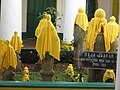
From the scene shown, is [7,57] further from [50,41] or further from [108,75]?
[108,75]

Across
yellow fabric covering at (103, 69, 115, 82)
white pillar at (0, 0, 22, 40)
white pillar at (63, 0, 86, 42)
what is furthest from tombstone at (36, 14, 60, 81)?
white pillar at (63, 0, 86, 42)

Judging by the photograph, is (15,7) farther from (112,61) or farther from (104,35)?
(112,61)

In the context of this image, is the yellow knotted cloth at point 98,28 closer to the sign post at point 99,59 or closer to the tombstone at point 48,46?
the tombstone at point 48,46

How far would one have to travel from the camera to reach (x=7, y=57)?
6.05 m

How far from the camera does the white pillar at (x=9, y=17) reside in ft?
32.4

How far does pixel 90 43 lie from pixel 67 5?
20.1 feet

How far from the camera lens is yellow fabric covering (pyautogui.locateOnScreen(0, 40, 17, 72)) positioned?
19.6 feet

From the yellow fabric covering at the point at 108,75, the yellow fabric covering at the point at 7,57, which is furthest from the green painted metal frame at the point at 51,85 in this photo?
the yellow fabric covering at the point at 7,57

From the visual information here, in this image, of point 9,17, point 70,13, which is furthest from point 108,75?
point 70,13

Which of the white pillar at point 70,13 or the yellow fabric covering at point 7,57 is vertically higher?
the white pillar at point 70,13

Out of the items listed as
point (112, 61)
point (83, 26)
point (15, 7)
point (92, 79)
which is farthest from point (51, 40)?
point (15, 7)

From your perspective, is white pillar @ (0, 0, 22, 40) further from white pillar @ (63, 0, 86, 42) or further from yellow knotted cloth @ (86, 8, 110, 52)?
yellow knotted cloth @ (86, 8, 110, 52)

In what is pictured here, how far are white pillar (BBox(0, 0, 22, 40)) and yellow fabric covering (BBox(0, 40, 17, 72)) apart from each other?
4028mm

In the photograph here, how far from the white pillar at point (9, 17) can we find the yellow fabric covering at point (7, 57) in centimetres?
403
